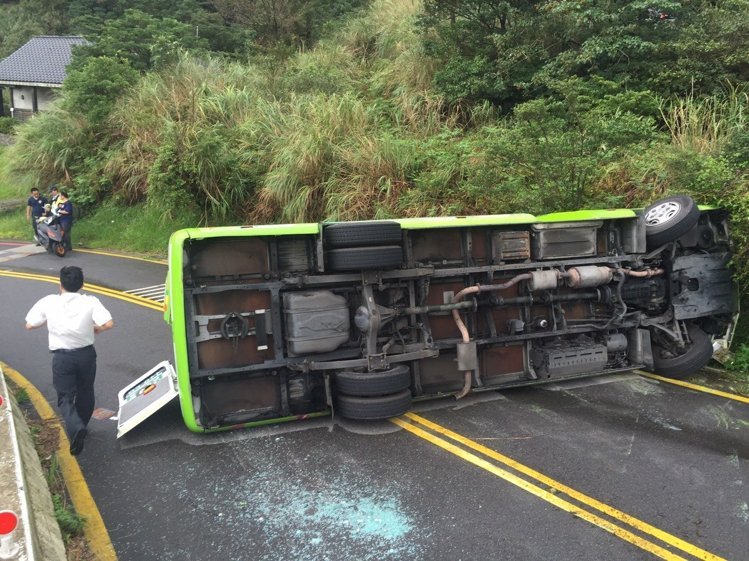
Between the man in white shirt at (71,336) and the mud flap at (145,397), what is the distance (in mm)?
400

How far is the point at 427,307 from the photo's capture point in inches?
224

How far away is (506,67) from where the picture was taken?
12406 millimetres

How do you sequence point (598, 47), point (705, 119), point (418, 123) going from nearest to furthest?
1. point (705, 119)
2. point (598, 47)
3. point (418, 123)

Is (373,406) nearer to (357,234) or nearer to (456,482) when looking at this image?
(456,482)

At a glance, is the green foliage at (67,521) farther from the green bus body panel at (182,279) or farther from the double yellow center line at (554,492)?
the double yellow center line at (554,492)

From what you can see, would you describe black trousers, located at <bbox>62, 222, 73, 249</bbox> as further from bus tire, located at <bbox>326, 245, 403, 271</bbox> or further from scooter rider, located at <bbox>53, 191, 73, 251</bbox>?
bus tire, located at <bbox>326, 245, 403, 271</bbox>

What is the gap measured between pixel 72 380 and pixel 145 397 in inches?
29.7

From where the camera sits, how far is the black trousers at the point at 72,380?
4957 millimetres

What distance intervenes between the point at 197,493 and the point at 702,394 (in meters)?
5.11

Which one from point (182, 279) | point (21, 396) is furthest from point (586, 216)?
point (21, 396)

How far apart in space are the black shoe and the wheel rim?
20.1 ft

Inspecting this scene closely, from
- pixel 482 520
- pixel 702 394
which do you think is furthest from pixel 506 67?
pixel 482 520

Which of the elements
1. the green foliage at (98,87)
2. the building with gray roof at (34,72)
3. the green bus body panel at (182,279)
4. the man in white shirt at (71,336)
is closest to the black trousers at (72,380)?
the man in white shirt at (71,336)

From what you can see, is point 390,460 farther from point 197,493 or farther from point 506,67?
point 506,67
